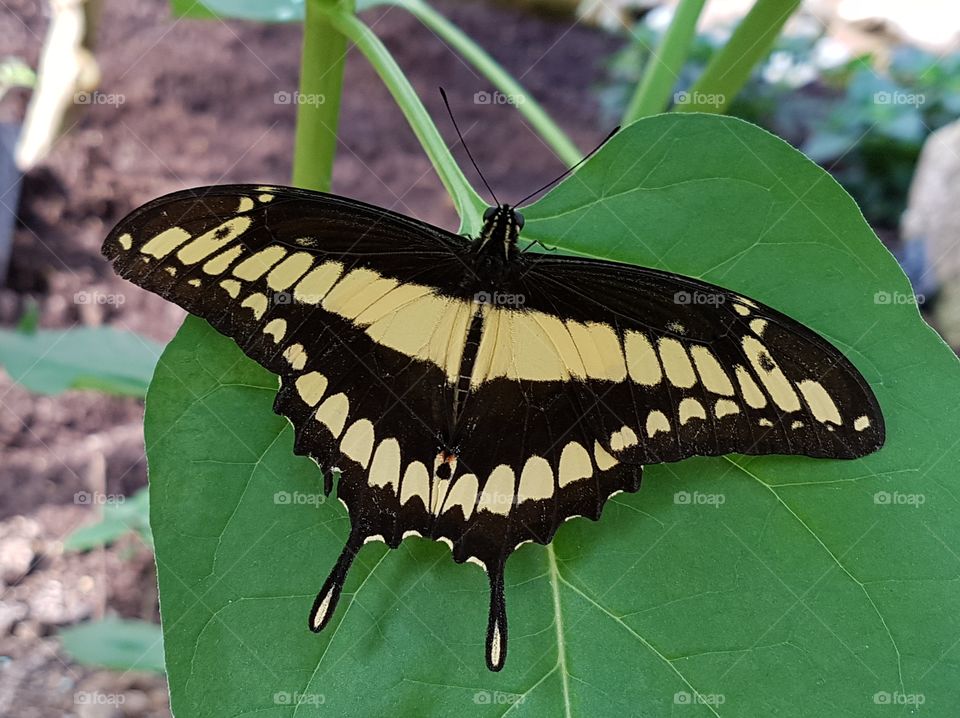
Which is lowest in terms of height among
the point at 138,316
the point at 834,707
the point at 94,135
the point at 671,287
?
the point at 834,707

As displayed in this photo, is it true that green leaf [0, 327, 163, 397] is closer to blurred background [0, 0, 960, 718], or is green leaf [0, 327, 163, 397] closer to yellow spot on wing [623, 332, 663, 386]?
blurred background [0, 0, 960, 718]

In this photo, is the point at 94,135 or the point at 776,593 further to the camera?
the point at 94,135

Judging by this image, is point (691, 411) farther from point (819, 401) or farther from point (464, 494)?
point (464, 494)

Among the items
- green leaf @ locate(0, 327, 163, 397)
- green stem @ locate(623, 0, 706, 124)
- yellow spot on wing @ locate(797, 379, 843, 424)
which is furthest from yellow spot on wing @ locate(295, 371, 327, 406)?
green leaf @ locate(0, 327, 163, 397)

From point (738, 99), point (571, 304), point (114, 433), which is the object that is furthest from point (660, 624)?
point (738, 99)

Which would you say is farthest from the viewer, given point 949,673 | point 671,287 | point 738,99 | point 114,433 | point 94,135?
point 738,99

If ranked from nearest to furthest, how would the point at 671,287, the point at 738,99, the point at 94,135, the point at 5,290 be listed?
the point at 671,287
the point at 5,290
the point at 94,135
the point at 738,99

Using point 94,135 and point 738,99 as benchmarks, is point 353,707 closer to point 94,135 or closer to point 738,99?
point 94,135
